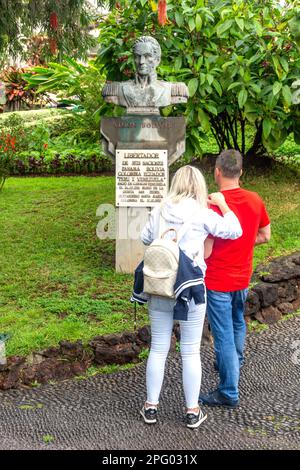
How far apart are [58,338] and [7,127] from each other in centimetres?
1142

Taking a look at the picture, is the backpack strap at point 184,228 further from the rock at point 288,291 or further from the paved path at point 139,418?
the rock at point 288,291

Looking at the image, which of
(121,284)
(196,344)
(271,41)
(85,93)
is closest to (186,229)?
(196,344)

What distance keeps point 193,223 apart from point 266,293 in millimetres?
2574

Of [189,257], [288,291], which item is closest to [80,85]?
[288,291]

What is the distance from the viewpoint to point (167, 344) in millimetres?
5012

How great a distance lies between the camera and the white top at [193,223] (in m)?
4.95

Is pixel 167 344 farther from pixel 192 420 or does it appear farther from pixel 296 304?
pixel 296 304

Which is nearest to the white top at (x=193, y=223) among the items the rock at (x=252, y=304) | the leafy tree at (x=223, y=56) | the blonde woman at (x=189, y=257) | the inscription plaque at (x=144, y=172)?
the blonde woman at (x=189, y=257)

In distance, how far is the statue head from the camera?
A: 795 centimetres

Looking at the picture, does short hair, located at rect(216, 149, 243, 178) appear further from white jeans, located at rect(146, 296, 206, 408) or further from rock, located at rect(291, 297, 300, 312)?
rock, located at rect(291, 297, 300, 312)

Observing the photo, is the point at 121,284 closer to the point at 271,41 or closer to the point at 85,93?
the point at 271,41

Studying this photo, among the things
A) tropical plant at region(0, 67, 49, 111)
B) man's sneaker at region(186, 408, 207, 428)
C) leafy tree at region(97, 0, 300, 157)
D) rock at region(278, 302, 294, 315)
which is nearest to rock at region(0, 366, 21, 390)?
man's sneaker at region(186, 408, 207, 428)

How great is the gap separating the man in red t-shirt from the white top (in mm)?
187

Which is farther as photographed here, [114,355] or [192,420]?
[114,355]
